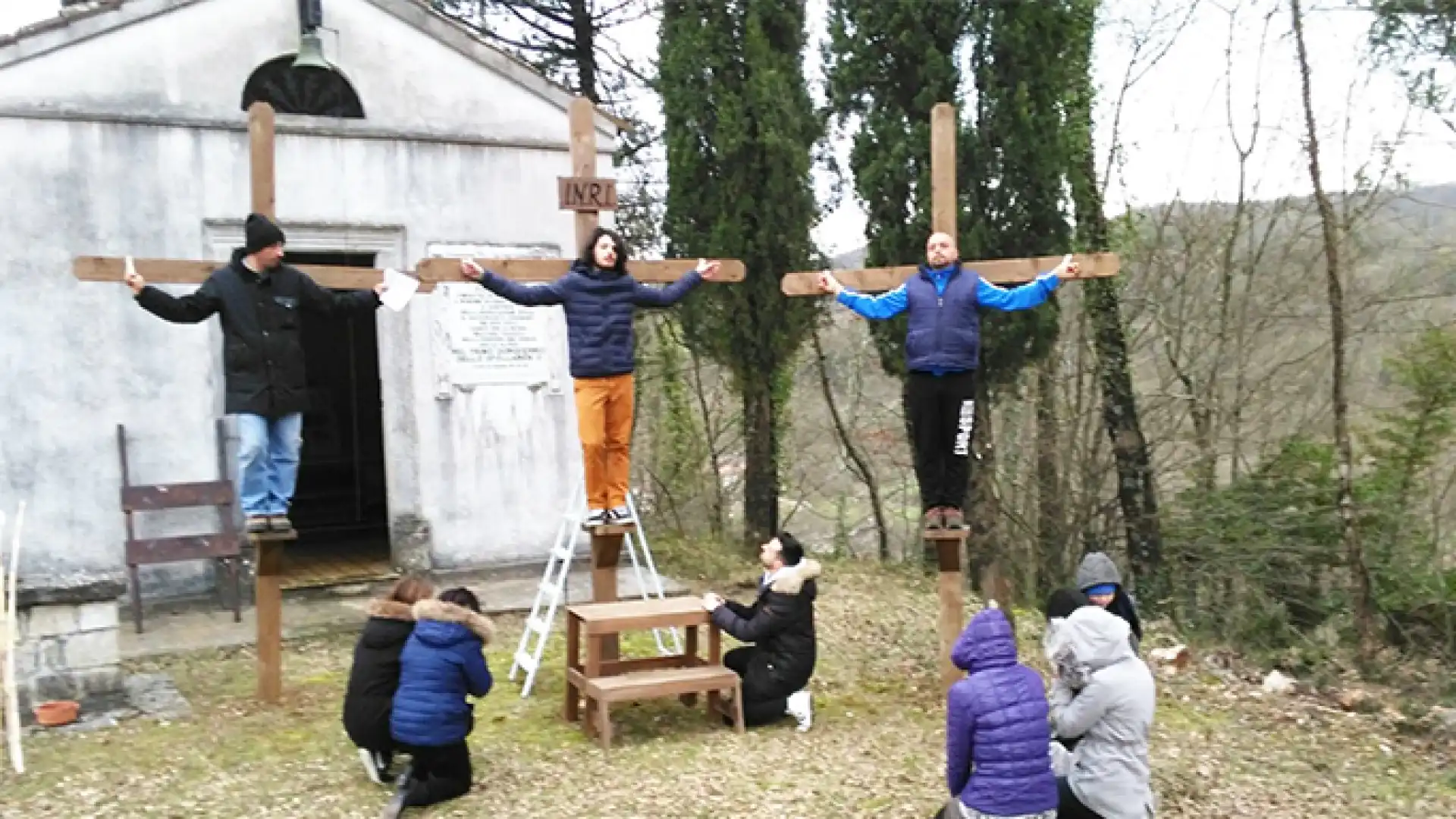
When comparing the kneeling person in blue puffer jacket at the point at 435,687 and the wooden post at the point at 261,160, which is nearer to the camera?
the kneeling person in blue puffer jacket at the point at 435,687

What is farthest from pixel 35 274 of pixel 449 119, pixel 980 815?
pixel 980 815

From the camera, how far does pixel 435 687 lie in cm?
534

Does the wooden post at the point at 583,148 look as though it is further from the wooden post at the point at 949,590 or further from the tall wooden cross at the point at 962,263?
the wooden post at the point at 949,590

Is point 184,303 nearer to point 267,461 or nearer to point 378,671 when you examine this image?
point 267,461

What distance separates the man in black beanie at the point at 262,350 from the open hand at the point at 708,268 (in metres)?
1.81

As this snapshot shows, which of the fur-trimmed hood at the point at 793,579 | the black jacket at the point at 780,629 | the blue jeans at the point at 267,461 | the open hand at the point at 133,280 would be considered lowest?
the black jacket at the point at 780,629

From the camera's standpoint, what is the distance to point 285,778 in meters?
5.80

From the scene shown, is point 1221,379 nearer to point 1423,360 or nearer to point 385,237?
point 1423,360

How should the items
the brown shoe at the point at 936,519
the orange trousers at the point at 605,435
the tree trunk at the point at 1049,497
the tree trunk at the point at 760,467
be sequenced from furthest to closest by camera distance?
the tree trunk at the point at 760,467
the tree trunk at the point at 1049,497
the brown shoe at the point at 936,519
the orange trousers at the point at 605,435

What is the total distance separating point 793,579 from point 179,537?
204 inches

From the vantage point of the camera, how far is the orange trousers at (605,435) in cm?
651

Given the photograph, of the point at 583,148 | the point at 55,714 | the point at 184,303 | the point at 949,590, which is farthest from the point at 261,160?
the point at 949,590

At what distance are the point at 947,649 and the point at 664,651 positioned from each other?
1.93 metres

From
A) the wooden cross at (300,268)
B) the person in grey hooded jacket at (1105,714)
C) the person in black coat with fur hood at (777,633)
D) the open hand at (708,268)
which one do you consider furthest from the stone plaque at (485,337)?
the person in grey hooded jacket at (1105,714)
